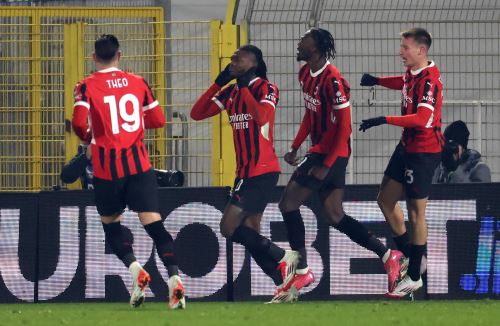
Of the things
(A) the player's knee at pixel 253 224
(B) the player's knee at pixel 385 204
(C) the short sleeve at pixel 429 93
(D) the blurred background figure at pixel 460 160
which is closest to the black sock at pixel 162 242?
(A) the player's knee at pixel 253 224

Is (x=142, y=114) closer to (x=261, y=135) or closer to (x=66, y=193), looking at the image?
(x=261, y=135)

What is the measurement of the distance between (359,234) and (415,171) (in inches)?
25.9

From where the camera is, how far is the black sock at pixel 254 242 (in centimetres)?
1167

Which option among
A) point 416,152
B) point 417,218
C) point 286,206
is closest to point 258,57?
point 286,206

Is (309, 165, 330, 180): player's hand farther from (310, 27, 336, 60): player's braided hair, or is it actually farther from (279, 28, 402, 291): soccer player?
(310, 27, 336, 60): player's braided hair

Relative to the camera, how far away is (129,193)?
10734mm

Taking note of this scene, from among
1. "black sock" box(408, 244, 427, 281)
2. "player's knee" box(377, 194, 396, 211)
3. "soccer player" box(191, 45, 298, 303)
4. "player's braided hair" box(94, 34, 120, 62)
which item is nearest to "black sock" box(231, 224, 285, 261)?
"soccer player" box(191, 45, 298, 303)

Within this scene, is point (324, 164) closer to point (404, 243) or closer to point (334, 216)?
point (334, 216)

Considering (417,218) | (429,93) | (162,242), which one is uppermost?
(429,93)

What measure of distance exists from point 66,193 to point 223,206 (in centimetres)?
135

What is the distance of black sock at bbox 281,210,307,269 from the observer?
11.8 meters

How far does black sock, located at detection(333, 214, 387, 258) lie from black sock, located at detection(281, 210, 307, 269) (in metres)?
0.27

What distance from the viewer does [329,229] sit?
1287cm

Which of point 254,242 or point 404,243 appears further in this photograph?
point 404,243
